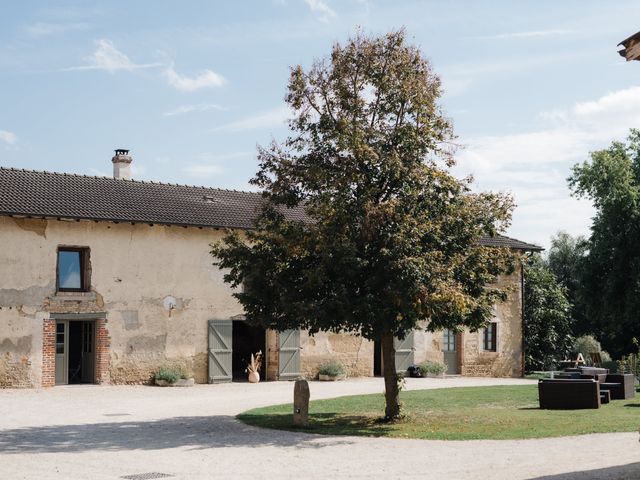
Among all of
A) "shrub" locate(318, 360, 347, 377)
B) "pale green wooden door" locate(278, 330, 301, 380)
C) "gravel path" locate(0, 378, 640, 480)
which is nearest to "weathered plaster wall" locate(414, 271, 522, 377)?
"shrub" locate(318, 360, 347, 377)

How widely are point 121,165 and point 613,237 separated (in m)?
18.6

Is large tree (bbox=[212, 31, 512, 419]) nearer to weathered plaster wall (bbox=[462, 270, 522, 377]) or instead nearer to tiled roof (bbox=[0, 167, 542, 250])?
tiled roof (bbox=[0, 167, 542, 250])

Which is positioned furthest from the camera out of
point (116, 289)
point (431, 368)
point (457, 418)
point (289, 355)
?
point (431, 368)

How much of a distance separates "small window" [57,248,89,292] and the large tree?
1021 centimetres

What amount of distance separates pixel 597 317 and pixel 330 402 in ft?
63.6

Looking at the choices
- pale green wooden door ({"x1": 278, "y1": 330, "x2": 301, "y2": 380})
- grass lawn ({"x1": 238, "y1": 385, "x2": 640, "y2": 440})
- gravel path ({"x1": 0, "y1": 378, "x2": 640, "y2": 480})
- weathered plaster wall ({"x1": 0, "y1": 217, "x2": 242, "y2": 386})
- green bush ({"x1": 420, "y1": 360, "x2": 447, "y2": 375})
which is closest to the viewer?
gravel path ({"x1": 0, "y1": 378, "x2": 640, "y2": 480})

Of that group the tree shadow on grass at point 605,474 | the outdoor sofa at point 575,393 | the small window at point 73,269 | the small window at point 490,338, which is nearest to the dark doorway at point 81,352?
the small window at point 73,269

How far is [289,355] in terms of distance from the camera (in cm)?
2797

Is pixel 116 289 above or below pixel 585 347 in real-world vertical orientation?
above

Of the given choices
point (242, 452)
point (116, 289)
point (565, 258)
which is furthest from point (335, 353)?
point (565, 258)

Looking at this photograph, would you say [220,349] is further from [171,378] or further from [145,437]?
[145,437]

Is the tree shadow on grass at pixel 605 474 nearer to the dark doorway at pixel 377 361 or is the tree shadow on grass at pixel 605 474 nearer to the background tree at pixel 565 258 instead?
the dark doorway at pixel 377 361

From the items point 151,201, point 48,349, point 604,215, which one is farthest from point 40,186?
point 604,215

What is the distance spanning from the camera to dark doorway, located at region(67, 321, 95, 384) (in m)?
25.2
